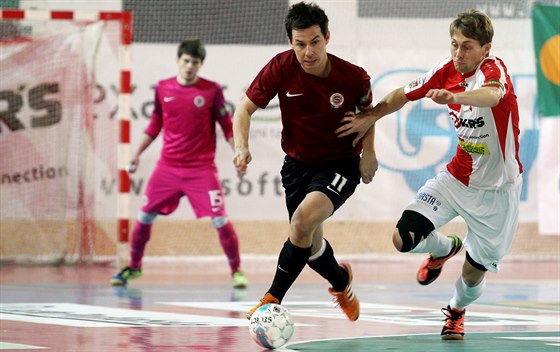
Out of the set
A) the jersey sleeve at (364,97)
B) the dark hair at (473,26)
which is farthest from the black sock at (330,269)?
the dark hair at (473,26)

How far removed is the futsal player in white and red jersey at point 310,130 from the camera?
735cm

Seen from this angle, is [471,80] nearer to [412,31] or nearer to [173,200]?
[173,200]

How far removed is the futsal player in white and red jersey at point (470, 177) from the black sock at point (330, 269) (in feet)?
1.47

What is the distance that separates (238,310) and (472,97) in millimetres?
3628

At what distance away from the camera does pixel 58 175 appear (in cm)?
1543

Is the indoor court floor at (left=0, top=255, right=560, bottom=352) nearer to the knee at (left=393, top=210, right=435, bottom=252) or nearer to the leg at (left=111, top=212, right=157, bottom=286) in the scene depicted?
the leg at (left=111, top=212, right=157, bottom=286)

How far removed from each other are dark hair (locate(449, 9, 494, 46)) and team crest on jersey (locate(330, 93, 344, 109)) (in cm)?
77

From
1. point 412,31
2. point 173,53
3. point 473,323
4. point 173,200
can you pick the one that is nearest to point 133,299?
point 173,200

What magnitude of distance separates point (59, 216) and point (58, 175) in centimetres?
50

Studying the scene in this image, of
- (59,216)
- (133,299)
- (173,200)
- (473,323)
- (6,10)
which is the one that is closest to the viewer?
(473,323)

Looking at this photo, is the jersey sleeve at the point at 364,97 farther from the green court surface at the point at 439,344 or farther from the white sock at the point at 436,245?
the green court surface at the point at 439,344

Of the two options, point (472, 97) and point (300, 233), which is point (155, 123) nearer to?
point (300, 233)

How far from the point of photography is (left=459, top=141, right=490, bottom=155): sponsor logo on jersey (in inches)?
309

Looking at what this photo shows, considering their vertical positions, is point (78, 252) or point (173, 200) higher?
point (173, 200)
